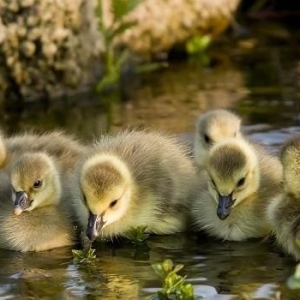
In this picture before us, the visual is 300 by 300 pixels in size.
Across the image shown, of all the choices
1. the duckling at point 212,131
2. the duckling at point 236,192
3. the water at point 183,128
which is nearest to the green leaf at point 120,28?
the water at point 183,128

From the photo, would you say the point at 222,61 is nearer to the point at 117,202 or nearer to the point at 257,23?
the point at 257,23

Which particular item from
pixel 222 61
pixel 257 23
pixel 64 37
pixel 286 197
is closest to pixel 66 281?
pixel 286 197

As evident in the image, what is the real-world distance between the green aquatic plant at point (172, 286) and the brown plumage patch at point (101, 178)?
2.14ft

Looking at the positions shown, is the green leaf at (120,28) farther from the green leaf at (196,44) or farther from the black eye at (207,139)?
the black eye at (207,139)

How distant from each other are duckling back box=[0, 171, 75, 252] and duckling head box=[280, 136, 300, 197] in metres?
0.96

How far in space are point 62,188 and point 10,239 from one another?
1.11 feet

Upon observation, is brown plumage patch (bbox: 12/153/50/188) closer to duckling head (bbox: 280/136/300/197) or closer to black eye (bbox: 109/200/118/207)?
black eye (bbox: 109/200/118/207)

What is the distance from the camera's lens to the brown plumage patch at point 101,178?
4.98 m

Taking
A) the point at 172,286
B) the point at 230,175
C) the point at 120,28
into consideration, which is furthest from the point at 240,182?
the point at 120,28

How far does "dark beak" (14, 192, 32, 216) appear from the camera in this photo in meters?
5.14

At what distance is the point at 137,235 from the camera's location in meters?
5.23

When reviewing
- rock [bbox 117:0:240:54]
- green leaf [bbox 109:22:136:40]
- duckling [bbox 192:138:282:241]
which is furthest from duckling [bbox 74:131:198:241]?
rock [bbox 117:0:240:54]

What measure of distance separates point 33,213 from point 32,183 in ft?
0.55

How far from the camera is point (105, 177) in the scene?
499 cm
